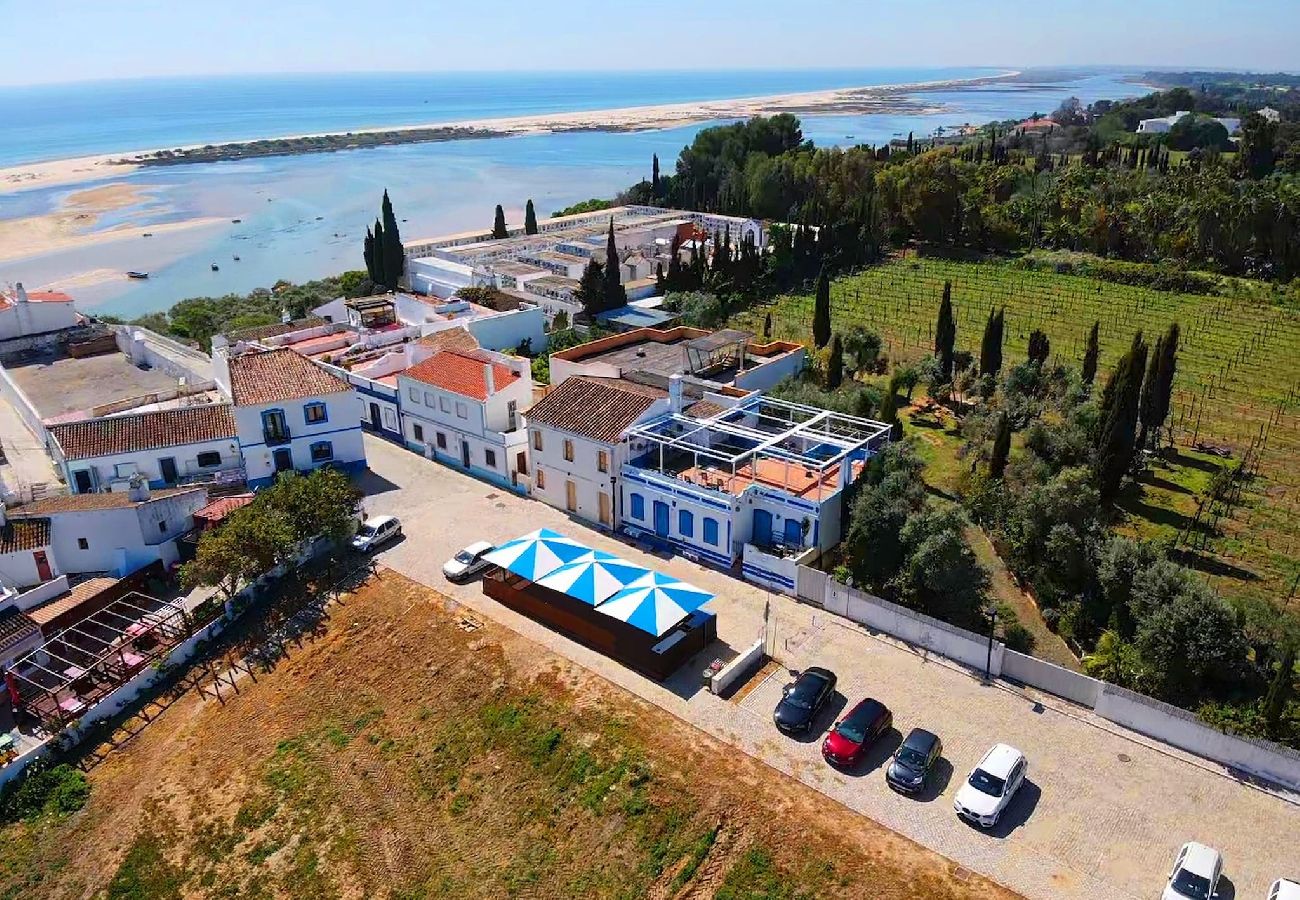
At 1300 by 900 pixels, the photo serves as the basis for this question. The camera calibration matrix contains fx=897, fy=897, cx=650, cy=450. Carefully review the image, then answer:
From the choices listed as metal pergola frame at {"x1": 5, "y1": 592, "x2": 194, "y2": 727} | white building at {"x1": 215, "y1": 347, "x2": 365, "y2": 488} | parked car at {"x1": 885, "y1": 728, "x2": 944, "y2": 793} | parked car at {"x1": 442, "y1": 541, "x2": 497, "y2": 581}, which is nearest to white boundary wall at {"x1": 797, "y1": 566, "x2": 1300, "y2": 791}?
parked car at {"x1": 885, "y1": 728, "x2": 944, "y2": 793}

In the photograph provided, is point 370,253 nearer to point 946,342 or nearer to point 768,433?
point 946,342

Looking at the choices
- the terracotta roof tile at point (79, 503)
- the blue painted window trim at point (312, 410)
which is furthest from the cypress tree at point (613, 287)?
the terracotta roof tile at point (79, 503)

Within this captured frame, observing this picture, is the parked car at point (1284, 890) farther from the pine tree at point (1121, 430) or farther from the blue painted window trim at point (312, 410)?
the blue painted window trim at point (312, 410)

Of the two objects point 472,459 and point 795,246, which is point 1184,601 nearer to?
point 472,459

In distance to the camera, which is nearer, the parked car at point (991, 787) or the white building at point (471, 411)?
the parked car at point (991, 787)

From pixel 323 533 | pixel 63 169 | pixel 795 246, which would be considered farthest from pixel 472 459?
pixel 63 169

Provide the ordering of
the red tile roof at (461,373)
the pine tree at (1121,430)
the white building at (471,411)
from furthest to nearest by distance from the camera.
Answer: the red tile roof at (461,373)
the white building at (471,411)
the pine tree at (1121,430)
